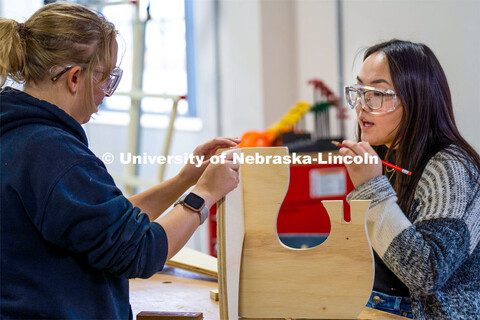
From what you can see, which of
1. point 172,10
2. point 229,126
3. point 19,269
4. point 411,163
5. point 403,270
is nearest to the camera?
point 19,269

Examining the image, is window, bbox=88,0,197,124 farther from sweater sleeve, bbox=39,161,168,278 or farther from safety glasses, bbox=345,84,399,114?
sweater sleeve, bbox=39,161,168,278

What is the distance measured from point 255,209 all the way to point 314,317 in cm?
27

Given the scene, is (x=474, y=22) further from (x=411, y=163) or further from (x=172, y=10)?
(x=172, y=10)

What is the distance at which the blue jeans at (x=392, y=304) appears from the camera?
137 cm

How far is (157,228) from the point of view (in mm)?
1063

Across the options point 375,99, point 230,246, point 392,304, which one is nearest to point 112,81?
point 230,246

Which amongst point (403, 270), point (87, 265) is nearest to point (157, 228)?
point (87, 265)

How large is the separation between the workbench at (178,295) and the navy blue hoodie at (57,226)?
370mm

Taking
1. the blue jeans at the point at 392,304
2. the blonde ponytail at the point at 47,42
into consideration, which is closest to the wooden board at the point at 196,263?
the blue jeans at the point at 392,304

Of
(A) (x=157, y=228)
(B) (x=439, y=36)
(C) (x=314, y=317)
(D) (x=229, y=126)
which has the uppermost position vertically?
(B) (x=439, y=36)

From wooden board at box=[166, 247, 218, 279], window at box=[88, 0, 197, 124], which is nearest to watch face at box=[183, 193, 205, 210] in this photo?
wooden board at box=[166, 247, 218, 279]

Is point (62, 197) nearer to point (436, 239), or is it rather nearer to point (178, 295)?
point (178, 295)

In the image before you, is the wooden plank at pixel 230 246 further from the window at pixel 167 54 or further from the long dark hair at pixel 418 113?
the window at pixel 167 54

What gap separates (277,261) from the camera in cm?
127
